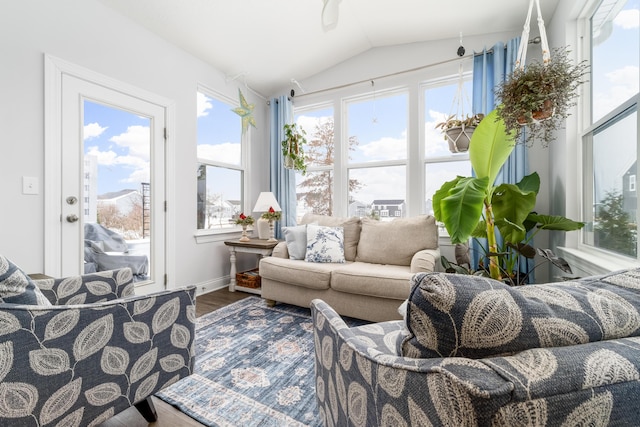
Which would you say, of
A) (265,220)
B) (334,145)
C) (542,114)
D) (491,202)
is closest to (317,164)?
(334,145)

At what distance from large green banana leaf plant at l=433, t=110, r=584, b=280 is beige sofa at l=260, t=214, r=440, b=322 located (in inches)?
20.7

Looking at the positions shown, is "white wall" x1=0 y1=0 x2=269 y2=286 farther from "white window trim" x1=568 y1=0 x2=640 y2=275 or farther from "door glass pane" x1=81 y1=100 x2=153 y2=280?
"white window trim" x1=568 y1=0 x2=640 y2=275

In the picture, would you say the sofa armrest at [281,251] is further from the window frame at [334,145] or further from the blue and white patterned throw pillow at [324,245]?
the window frame at [334,145]

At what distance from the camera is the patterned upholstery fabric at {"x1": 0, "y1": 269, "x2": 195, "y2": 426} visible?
2.78ft

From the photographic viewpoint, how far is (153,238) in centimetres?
276

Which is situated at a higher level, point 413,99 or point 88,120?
point 413,99

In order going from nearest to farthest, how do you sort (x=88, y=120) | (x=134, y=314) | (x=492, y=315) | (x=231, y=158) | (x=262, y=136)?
(x=492, y=315)
(x=134, y=314)
(x=88, y=120)
(x=231, y=158)
(x=262, y=136)

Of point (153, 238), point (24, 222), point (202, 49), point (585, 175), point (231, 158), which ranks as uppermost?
point (202, 49)

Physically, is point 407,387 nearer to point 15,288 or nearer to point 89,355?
point 89,355

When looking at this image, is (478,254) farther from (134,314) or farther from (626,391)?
(134,314)

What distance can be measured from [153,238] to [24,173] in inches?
41.7

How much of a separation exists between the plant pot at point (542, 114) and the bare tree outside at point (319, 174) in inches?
96.9

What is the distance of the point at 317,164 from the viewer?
3895 mm

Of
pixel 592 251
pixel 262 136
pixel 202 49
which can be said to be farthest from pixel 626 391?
pixel 262 136
